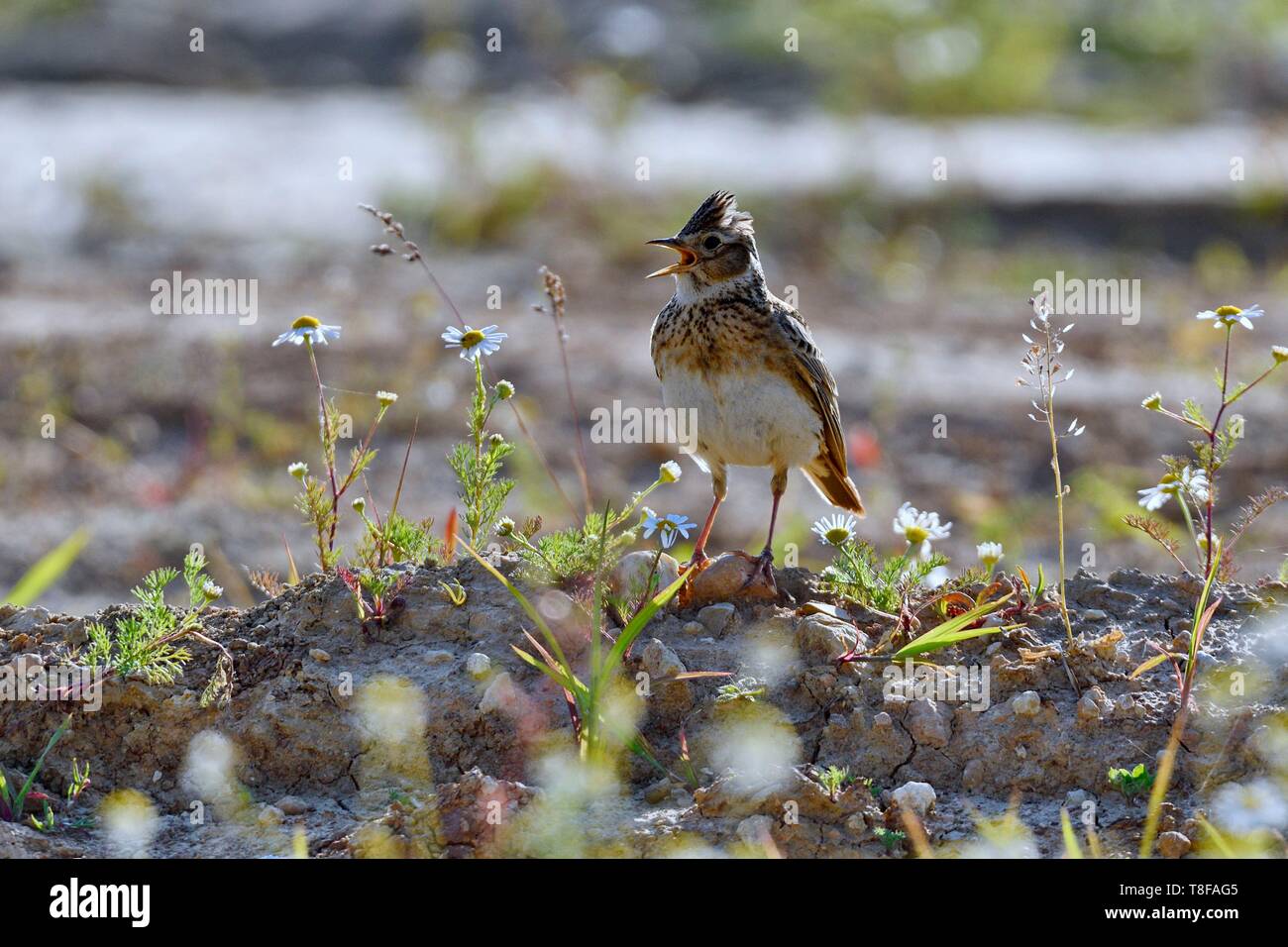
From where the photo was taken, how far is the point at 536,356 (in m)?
10.4

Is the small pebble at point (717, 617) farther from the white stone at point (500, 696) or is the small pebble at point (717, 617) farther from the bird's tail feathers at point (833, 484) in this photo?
the bird's tail feathers at point (833, 484)

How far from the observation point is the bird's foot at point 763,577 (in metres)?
4.74

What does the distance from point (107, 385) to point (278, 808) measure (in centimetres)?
640

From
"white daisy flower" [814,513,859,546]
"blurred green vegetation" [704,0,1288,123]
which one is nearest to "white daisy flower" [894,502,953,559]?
"white daisy flower" [814,513,859,546]

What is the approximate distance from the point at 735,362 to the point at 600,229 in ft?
26.9

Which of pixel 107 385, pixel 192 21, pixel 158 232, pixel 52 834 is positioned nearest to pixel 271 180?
pixel 158 232

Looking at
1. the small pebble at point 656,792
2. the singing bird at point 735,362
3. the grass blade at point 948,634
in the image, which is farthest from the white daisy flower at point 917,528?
the small pebble at point 656,792

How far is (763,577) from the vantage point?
15.6 feet

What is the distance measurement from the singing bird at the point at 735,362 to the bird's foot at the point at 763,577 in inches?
19.0

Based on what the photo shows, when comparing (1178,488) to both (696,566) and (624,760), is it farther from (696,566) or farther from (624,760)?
(624,760)

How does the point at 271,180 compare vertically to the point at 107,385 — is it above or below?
above

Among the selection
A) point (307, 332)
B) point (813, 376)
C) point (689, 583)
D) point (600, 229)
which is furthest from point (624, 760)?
point (600, 229)

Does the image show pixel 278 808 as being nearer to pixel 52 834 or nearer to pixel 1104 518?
pixel 52 834

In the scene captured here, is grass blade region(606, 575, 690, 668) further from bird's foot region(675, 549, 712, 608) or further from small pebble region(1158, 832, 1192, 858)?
small pebble region(1158, 832, 1192, 858)
